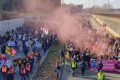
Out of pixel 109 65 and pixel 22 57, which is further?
pixel 22 57

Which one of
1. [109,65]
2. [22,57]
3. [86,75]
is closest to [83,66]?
[86,75]

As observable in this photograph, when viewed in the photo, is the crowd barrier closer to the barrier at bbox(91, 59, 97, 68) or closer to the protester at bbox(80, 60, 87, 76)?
the barrier at bbox(91, 59, 97, 68)

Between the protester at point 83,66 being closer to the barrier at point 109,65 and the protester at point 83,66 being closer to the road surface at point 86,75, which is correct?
the road surface at point 86,75

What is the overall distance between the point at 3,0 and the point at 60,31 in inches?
940

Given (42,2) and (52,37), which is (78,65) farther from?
(42,2)

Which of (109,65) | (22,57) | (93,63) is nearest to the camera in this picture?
(109,65)

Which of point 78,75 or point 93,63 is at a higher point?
point 93,63

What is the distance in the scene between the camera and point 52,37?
3522cm

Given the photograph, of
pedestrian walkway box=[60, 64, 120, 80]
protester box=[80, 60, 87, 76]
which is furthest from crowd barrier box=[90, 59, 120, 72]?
protester box=[80, 60, 87, 76]

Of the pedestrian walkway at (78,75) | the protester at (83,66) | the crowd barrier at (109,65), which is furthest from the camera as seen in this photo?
the crowd barrier at (109,65)

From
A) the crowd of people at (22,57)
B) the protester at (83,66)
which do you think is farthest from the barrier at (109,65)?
the crowd of people at (22,57)

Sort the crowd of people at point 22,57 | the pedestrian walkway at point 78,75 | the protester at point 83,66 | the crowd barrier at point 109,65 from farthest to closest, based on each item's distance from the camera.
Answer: the crowd barrier at point 109,65 < the protester at point 83,66 < the pedestrian walkway at point 78,75 < the crowd of people at point 22,57

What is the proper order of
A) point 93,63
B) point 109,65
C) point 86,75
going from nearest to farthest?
point 86,75 → point 109,65 → point 93,63

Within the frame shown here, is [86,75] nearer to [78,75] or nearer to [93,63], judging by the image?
[78,75]
